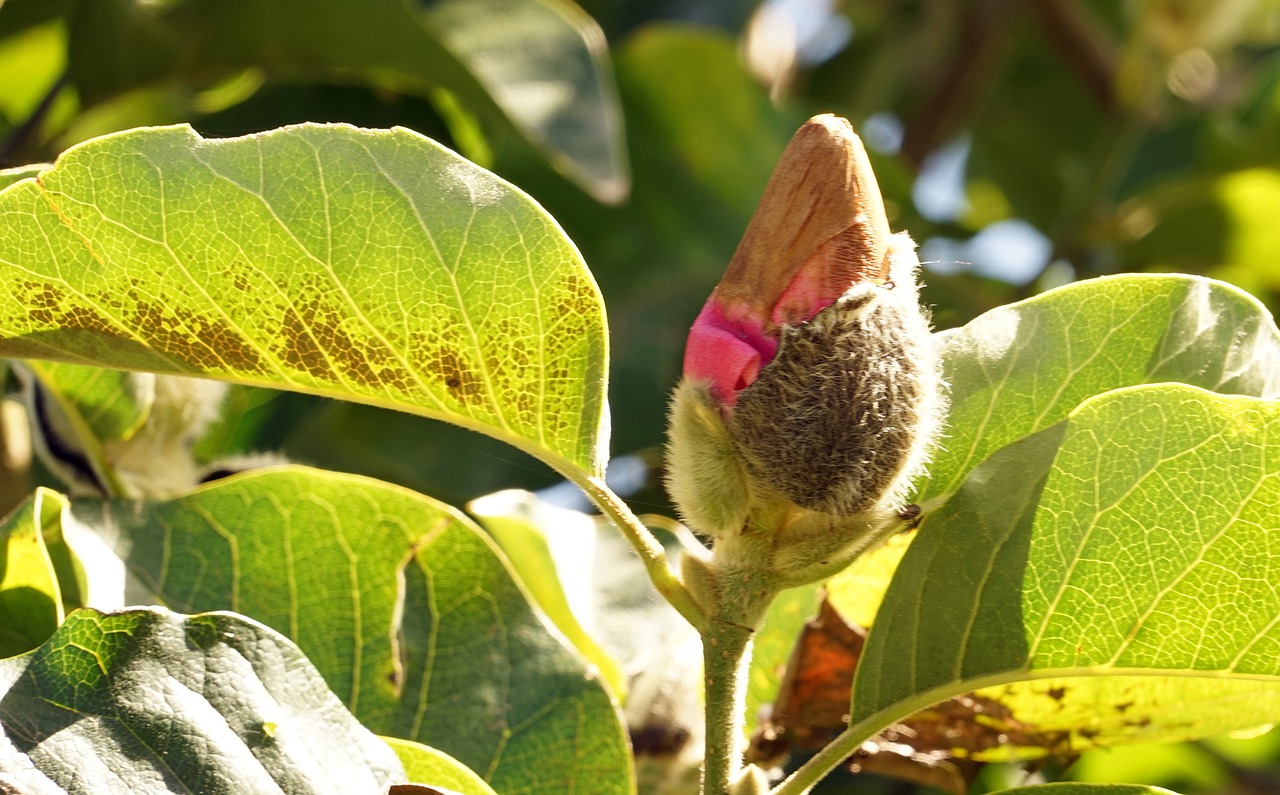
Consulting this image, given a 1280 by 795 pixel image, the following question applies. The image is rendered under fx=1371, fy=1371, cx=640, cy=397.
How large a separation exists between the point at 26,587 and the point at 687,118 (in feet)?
5.88

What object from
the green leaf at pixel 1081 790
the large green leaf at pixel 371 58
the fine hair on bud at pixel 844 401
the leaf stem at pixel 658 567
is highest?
the fine hair on bud at pixel 844 401

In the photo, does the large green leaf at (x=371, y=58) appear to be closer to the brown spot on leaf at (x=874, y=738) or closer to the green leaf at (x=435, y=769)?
the brown spot on leaf at (x=874, y=738)

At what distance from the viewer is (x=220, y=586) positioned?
1.11 meters

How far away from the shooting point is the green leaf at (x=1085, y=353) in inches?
35.7

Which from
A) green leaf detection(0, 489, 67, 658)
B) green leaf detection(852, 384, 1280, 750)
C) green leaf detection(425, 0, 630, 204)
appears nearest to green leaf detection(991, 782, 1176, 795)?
green leaf detection(852, 384, 1280, 750)

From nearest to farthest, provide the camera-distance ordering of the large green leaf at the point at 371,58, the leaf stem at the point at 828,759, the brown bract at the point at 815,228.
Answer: the brown bract at the point at 815,228 < the leaf stem at the point at 828,759 < the large green leaf at the point at 371,58

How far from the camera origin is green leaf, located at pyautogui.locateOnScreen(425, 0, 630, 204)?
5.91 ft

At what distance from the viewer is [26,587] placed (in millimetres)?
955

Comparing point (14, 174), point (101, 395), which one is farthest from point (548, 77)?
point (14, 174)

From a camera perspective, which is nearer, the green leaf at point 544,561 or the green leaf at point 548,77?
the green leaf at point 544,561

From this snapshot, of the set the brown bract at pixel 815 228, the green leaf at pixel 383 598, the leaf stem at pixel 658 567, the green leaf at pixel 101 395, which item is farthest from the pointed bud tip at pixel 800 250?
the green leaf at pixel 101 395

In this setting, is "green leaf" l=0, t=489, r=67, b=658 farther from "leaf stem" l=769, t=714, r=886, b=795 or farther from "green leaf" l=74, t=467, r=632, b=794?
"leaf stem" l=769, t=714, r=886, b=795

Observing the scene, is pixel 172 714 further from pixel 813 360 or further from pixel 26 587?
pixel 813 360

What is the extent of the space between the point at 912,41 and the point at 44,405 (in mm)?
2597
